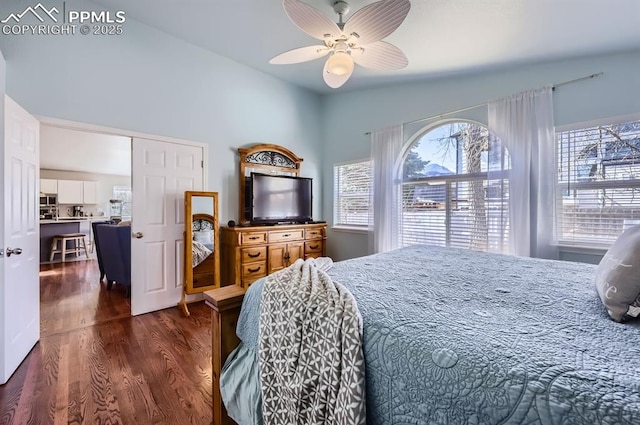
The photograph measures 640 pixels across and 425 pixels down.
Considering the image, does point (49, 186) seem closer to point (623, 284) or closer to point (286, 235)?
point (286, 235)

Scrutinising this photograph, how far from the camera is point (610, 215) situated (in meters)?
2.61

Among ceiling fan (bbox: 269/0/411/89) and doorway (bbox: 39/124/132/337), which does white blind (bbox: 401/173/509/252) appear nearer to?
ceiling fan (bbox: 269/0/411/89)

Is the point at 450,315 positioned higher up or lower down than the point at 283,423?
higher up

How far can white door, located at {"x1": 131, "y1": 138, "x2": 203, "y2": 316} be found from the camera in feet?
10.0

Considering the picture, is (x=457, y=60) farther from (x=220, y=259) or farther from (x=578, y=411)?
(x=220, y=259)

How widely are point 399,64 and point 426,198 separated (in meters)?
1.91

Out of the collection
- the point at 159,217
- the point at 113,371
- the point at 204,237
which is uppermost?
the point at 159,217

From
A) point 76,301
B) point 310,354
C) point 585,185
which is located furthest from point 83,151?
point 585,185

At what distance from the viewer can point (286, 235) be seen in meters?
3.97

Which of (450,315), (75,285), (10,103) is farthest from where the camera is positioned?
(75,285)

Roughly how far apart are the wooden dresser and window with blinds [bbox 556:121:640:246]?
9.80 ft

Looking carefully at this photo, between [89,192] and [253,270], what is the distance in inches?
275

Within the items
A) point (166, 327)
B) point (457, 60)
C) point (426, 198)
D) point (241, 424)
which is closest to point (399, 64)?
point (457, 60)

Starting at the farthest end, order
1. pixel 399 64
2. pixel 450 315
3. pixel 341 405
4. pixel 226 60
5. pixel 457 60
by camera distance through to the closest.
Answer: pixel 226 60 → pixel 457 60 → pixel 399 64 → pixel 450 315 → pixel 341 405
